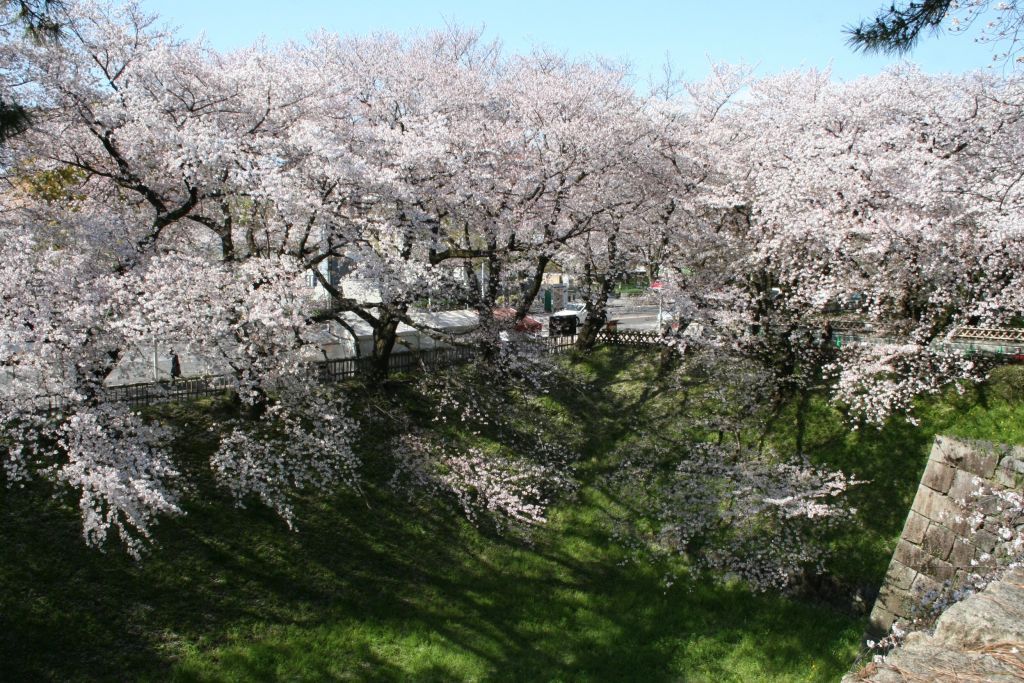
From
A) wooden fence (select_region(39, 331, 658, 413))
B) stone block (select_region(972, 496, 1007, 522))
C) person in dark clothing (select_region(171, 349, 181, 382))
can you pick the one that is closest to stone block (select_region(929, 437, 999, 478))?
stone block (select_region(972, 496, 1007, 522))

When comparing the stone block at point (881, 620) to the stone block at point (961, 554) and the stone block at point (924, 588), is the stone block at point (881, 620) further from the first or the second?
the stone block at point (961, 554)

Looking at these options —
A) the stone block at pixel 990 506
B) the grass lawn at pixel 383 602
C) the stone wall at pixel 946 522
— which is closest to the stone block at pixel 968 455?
the stone wall at pixel 946 522

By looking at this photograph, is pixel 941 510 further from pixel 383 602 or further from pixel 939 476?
pixel 383 602

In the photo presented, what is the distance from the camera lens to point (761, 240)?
64.2 feet

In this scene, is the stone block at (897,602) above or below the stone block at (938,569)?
below

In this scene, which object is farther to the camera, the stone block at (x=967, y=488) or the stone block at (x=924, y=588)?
the stone block at (x=924, y=588)

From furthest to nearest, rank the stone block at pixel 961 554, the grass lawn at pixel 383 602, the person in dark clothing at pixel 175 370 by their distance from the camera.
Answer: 1. the person in dark clothing at pixel 175 370
2. the grass lawn at pixel 383 602
3. the stone block at pixel 961 554

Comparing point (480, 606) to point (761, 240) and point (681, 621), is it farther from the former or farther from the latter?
point (761, 240)

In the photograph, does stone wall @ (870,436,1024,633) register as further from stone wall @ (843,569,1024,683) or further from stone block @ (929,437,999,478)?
stone wall @ (843,569,1024,683)

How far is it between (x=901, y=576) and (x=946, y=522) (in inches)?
39.2

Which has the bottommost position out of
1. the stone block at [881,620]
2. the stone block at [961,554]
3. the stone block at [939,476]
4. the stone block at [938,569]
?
the stone block at [881,620]

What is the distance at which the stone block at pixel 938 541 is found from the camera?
27.6 feet

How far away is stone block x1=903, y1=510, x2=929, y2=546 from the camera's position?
8.69m

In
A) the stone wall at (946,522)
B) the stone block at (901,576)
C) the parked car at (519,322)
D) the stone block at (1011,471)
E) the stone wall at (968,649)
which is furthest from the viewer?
the parked car at (519,322)
